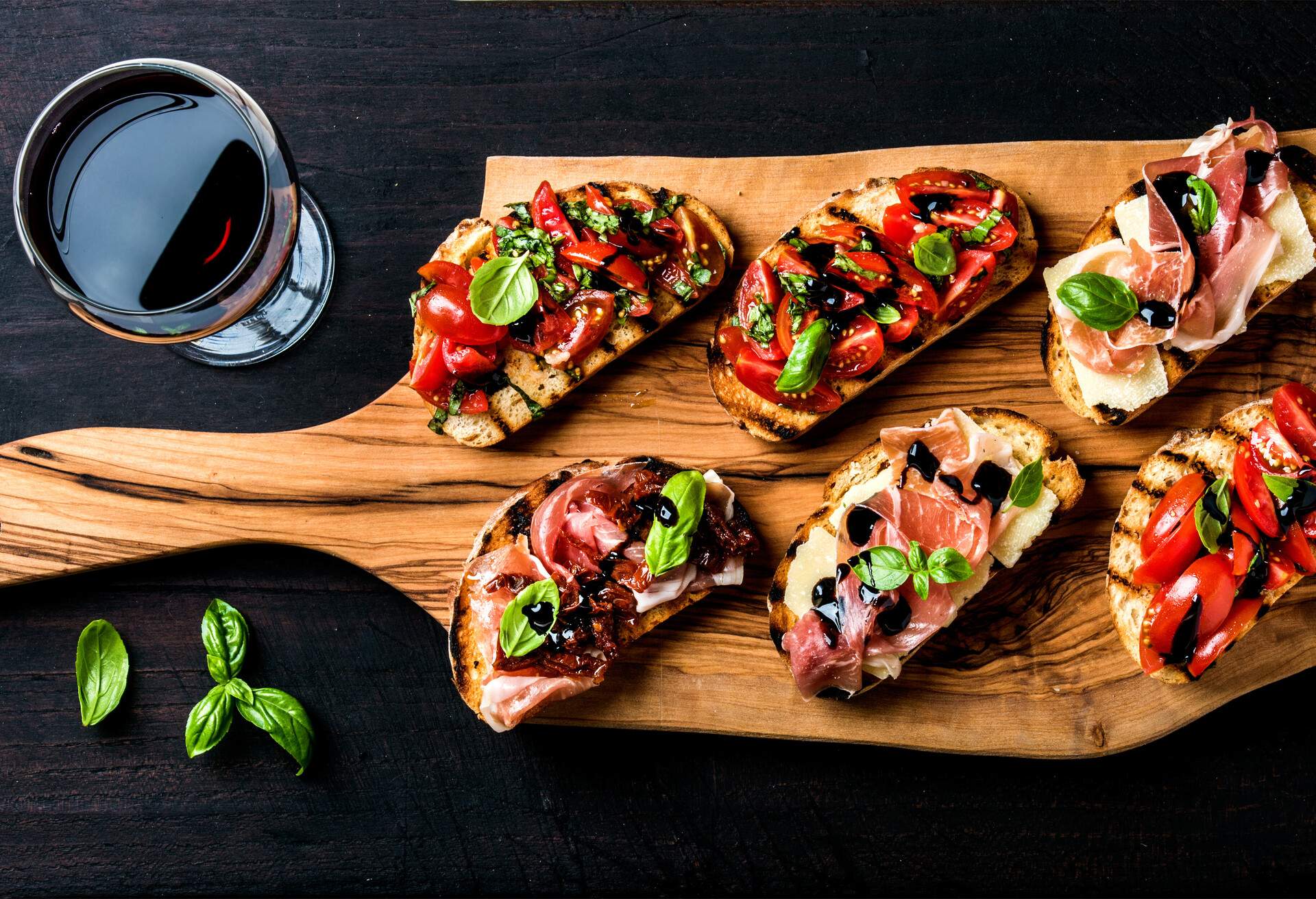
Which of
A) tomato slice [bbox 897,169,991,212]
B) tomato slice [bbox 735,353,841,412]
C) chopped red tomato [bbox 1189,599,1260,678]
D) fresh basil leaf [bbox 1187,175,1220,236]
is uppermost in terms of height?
fresh basil leaf [bbox 1187,175,1220,236]

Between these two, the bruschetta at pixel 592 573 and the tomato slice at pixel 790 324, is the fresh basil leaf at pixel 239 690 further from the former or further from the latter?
the tomato slice at pixel 790 324

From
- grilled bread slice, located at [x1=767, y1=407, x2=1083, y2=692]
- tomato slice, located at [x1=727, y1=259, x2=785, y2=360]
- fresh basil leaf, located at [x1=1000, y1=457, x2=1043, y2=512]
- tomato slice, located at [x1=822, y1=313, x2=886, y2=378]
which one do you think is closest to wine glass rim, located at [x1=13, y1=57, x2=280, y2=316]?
tomato slice, located at [x1=727, y1=259, x2=785, y2=360]

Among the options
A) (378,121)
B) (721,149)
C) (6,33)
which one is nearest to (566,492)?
(721,149)

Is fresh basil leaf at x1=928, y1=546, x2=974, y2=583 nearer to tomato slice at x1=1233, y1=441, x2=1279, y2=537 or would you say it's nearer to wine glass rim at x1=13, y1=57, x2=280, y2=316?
tomato slice at x1=1233, y1=441, x2=1279, y2=537

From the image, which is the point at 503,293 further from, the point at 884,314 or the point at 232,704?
the point at 232,704

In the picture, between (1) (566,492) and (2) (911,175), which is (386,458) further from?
(2) (911,175)

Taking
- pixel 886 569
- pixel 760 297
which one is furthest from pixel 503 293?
pixel 886 569
